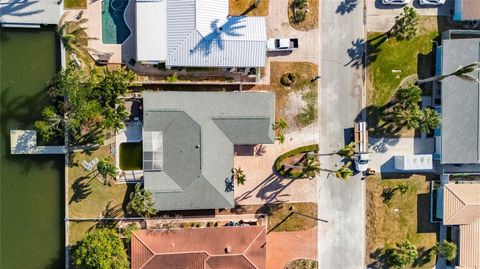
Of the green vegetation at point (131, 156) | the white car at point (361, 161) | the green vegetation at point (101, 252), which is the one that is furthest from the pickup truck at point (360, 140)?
the green vegetation at point (101, 252)

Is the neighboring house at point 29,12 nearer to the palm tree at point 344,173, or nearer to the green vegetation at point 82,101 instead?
the green vegetation at point 82,101

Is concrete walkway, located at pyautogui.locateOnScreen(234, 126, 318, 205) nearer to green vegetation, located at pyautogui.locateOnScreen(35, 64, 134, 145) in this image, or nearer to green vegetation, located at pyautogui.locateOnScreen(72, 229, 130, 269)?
green vegetation, located at pyautogui.locateOnScreen(72, 229, 130, 269)

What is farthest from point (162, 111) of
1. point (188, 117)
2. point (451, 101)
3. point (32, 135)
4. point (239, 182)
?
point (451, 101)

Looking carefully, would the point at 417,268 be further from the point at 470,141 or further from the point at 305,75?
the point at 305,75

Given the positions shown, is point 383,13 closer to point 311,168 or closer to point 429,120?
point 429,120

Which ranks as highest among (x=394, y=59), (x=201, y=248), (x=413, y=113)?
(x=394, y=59)

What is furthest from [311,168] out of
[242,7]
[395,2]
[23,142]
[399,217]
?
[23,142]
